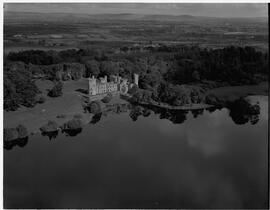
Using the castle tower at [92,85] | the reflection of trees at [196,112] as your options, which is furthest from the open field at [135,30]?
the reflection of trees at [196,112]

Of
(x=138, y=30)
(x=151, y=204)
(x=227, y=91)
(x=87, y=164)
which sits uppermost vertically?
(x=138, y=30)

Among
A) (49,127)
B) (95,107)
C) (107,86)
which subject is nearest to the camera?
(49,127)

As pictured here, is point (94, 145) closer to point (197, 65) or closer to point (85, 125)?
point (85, 125)

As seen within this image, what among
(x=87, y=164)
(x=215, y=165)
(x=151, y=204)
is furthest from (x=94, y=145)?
(x=215, y=165)

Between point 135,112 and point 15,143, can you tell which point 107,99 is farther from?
point 15,143

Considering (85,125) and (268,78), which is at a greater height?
(268,78)

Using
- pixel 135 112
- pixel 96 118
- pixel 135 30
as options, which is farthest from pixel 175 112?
pixel 135 30

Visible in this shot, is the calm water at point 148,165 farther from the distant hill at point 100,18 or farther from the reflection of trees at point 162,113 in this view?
the distant hill at point 100,18
